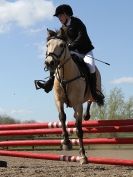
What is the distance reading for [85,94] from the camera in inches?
390

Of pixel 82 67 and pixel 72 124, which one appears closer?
pixel 82 67

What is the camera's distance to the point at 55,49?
28.8 ft

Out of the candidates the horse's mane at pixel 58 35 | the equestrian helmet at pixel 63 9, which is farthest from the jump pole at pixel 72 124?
the equestrian helmet at pixel 63 9

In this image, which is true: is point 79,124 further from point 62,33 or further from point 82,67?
point 62,33

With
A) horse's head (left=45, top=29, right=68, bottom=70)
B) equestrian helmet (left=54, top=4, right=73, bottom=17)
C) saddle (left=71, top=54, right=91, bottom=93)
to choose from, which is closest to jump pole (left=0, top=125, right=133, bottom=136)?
saddle (left=71, top=54, right=91, bottom=93)

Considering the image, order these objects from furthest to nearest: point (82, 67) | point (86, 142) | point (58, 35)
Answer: point (86, 142) < point (82, 67) < point (58, 35)

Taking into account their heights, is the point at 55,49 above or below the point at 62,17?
below

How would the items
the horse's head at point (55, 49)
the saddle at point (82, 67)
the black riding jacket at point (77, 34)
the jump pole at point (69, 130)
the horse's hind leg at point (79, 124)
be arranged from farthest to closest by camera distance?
the jump pole at point (69, 130) → the black riding jacket at point (77, 34) → the saddle at point (82, 67) → the horse's hind leg at point (79, 124) → the horse's head at point (55, 49)

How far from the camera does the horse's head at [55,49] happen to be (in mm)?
8484

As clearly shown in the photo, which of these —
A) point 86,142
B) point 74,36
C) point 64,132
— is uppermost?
point 74,36

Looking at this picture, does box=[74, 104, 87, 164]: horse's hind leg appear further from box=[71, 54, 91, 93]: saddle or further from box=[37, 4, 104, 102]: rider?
box=[37, 4, 104, 102]: rider

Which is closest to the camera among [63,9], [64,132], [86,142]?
[64,132]

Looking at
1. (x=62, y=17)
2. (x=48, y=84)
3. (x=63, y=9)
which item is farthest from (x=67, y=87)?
(x=63, y=9)

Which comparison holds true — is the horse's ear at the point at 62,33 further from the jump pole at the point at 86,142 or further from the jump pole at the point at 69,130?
the jump pole at the point at 86,142
